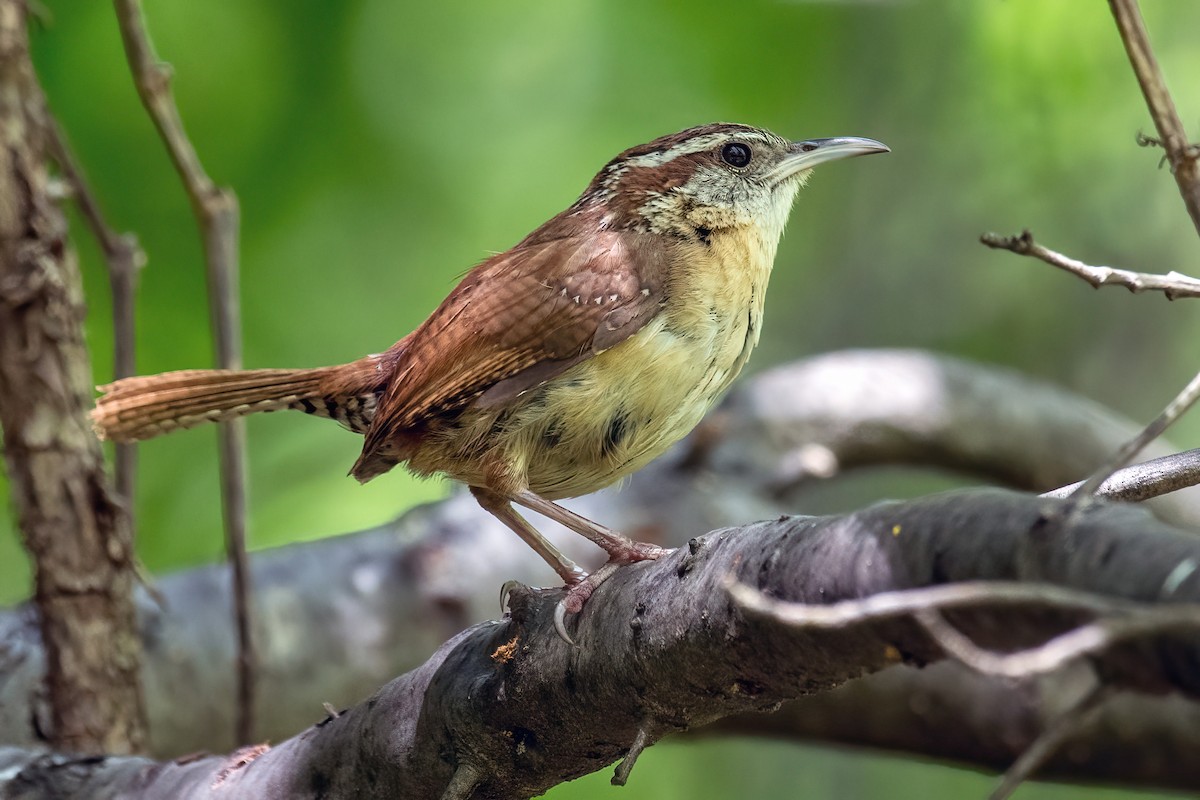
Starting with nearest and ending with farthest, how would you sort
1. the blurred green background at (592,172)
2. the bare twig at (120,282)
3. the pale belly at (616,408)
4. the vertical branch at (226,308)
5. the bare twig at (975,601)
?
the bare twig at (975,601) < the pale belly at (616,408) < the vertical branch at (226,308) < the bare twig at (120,282) < the blurred green background at (592,172)

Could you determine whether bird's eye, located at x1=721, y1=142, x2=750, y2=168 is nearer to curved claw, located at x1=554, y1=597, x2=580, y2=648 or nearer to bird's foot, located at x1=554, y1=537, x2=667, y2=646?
bird's foot, located at x1=554, y1=537, x2=667, y2=646

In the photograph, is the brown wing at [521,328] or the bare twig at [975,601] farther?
the brown wing at [521,328]

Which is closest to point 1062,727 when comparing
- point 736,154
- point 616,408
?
point 616,408

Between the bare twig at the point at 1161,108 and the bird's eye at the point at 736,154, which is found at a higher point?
the bird's eye at the point at 736,154

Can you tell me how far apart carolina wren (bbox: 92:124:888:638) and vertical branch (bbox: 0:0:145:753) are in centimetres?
14

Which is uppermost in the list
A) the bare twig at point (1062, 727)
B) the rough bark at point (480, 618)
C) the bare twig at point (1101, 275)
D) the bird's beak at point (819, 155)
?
the bird's beak at point (819, 155)

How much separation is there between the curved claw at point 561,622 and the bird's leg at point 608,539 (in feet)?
0.79

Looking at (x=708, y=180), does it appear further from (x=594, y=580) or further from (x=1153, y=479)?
(x=1153, y=479)

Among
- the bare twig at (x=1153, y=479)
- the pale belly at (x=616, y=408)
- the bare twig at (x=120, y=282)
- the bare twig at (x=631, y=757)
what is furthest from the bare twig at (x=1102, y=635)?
the bare twig at (x=120, y=282)

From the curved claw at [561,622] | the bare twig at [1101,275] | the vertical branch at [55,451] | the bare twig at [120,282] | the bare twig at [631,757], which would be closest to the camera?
the bare twig at [1101,275]

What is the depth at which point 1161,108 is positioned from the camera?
1961 mm

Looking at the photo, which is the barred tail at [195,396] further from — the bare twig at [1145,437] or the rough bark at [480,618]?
the bare twig at [1145,437]

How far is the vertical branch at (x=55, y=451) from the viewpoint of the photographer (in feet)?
10.6

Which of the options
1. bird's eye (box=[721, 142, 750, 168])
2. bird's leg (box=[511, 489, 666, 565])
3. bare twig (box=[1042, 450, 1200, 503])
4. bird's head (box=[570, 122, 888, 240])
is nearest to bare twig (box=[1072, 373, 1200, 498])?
bare twig (box=[1042, 450, 1200, 503])
